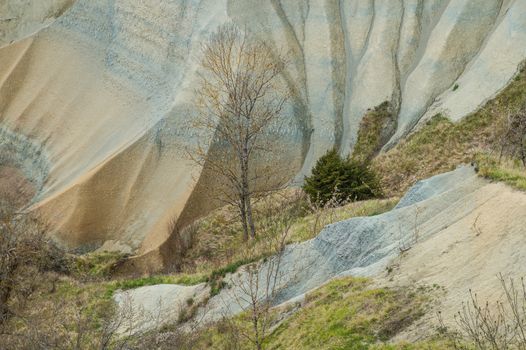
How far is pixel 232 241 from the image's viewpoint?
31.3m

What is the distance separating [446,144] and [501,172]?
15.6 m

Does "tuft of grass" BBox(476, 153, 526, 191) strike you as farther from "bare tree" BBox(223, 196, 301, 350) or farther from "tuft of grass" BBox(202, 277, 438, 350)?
"bare tree" BBox(223, 196, 301, 350)

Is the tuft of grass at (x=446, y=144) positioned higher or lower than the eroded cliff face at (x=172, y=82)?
lower

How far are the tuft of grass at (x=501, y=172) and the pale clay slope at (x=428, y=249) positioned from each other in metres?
0.19

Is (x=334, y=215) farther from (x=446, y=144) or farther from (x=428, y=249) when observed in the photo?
(x=428, y=249)

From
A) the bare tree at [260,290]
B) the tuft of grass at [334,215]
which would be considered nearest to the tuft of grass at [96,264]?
the bare tree at [260,290]

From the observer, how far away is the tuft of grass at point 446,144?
2959 cm

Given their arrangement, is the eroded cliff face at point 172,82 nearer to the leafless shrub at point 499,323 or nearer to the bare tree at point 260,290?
the bare tree at point 260,290

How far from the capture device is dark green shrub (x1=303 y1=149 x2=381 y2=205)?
28.1 metres

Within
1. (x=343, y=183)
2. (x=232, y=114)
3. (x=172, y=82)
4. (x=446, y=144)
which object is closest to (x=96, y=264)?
(x=232, y=114)

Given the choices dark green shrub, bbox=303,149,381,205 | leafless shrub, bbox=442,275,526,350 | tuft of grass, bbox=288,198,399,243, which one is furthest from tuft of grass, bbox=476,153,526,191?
dark green shrub, bbox=303,149,381,205

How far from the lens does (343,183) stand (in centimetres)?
2844

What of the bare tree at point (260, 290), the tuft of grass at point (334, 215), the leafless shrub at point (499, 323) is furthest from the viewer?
the tuft of grass at point (334, 215)

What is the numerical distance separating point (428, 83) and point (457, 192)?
20.5 metres
